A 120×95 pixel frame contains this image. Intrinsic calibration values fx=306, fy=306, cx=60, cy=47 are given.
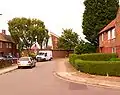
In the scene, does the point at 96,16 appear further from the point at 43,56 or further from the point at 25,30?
the point at 25,30

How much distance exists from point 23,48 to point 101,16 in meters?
28.9

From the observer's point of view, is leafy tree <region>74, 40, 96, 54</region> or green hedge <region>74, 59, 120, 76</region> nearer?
green hedge <region>74, 59, 120, 76</region>

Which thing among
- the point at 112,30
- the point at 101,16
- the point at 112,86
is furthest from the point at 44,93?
the point at 101,16

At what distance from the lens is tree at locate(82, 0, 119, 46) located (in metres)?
53.8

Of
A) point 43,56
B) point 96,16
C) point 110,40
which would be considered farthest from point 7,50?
point 110,40

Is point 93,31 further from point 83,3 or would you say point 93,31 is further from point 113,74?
point 113,74

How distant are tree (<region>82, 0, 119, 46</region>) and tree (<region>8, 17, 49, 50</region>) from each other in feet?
66.9

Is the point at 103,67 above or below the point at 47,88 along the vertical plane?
above

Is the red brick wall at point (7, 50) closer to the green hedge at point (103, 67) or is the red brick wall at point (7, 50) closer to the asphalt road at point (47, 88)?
the green hedge at point (103, 67)

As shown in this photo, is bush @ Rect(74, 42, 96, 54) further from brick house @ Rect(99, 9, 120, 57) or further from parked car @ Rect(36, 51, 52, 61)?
parked car @ Rect(36, 51, 52, 61)

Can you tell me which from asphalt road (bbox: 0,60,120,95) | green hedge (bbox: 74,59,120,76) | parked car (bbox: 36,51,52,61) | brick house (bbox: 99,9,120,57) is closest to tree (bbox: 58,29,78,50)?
parked car (bbox: 36,51,52,61)

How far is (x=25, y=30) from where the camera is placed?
7438 cm

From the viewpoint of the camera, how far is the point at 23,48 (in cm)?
7712

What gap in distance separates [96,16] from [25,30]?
974 inches
